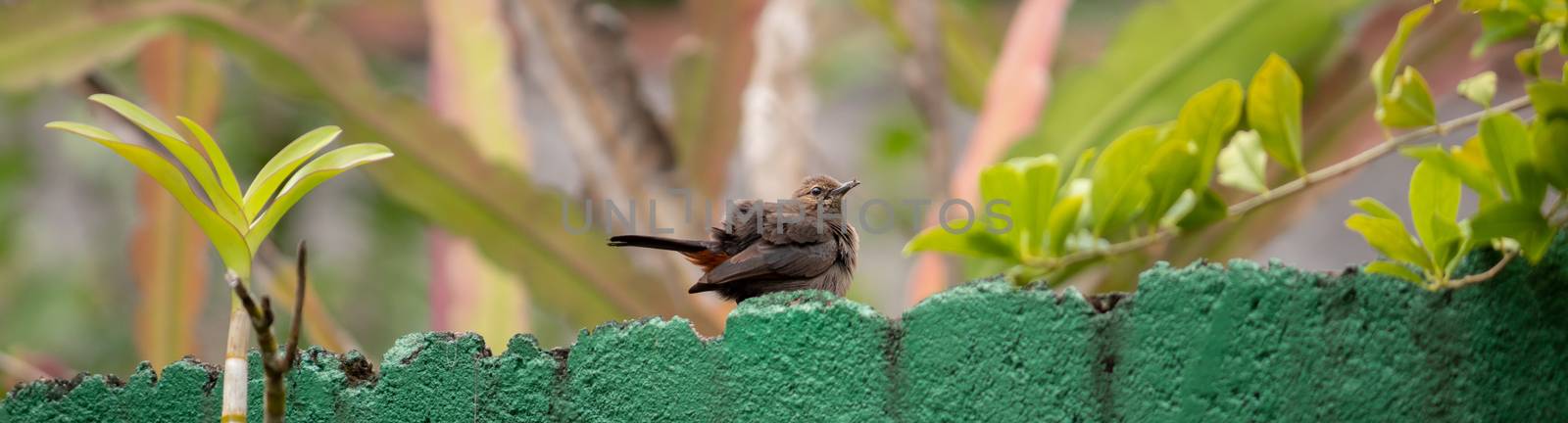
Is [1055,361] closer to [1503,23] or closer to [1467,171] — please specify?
[1467,171]

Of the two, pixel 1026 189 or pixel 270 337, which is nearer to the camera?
pixel 270 337

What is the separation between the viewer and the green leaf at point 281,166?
3.90 ft

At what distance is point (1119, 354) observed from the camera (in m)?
1.25

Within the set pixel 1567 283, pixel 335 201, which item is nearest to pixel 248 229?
pixel 1567 283

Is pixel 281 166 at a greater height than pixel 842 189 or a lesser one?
lesser

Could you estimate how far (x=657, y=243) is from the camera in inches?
67.0

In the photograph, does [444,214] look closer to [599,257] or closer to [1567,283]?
[599,257]

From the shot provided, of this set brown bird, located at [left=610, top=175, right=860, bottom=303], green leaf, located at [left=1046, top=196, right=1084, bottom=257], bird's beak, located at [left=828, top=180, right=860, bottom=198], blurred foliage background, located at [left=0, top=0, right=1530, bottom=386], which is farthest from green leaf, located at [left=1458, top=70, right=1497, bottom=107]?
blurred foliage background, located at [left=0, top=0, right=1530, bottom=386]

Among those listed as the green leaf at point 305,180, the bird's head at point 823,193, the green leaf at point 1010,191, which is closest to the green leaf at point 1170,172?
the green leaf at point 1010,191

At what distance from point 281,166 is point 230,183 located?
0.04m

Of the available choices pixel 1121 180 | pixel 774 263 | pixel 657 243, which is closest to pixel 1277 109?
pixel 1121 180

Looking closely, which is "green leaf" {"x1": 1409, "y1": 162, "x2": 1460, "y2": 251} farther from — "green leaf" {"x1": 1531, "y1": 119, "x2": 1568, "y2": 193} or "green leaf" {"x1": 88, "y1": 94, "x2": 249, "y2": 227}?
"green leaf" {"x1": 88, "y1": 94, "x2": 249, "y2": 227}

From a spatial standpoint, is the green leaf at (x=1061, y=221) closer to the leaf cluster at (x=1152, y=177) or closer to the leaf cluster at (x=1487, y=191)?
the leaf cluster at (x=1152, y=177)

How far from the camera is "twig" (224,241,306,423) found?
1.02m
